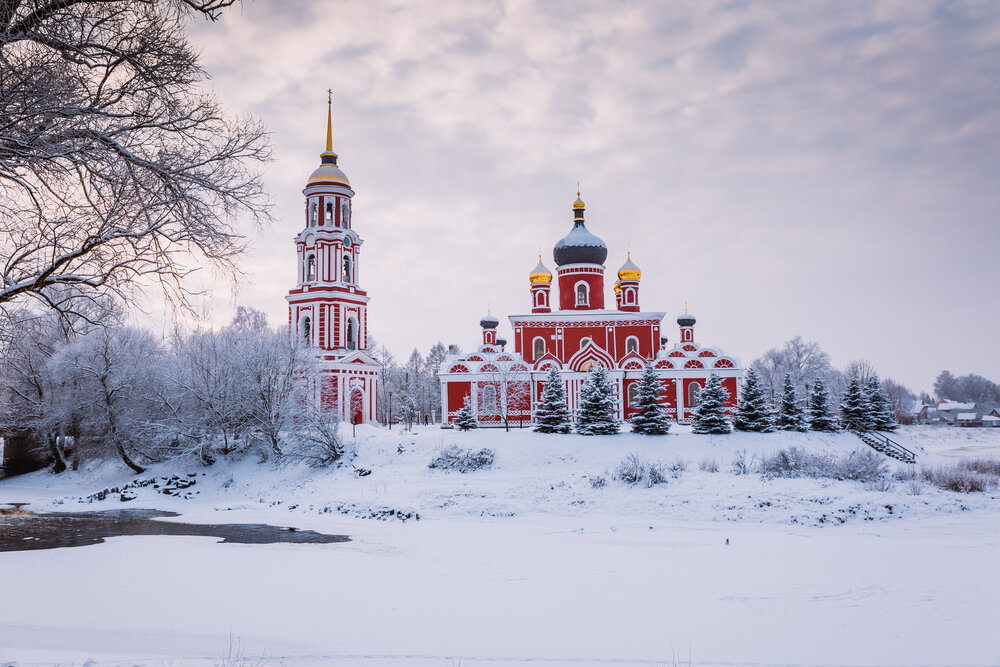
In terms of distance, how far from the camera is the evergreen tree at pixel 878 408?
110 feet

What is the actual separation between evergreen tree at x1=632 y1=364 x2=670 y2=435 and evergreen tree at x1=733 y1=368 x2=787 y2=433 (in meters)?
3.66

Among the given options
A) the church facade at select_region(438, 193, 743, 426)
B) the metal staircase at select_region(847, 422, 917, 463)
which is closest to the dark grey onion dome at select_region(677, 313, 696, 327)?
the church facade at select_region(438, 193, 743, 426)

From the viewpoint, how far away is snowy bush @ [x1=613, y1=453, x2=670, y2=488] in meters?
21.2

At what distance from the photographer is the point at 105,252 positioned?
694cm

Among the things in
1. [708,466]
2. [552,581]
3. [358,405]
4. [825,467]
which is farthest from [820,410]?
[552,581]

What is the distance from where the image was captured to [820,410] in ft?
109

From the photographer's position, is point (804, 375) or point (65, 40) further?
point (804, 375)

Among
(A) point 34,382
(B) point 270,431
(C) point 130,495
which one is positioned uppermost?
(A) point 34,382

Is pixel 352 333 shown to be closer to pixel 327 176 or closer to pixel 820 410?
pixel 327 176

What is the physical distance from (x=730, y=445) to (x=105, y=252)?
86.1 ft

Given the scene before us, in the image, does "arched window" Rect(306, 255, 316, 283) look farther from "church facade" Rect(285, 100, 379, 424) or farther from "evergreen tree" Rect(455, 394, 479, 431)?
"evergreen tree" Rect(455, 394, 479, 431)

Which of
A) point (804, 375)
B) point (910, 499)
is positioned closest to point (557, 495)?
point (910, 499)

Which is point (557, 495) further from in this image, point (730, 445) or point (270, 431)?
point (270, 431)

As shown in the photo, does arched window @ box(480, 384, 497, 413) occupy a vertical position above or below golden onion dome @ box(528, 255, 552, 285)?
below
